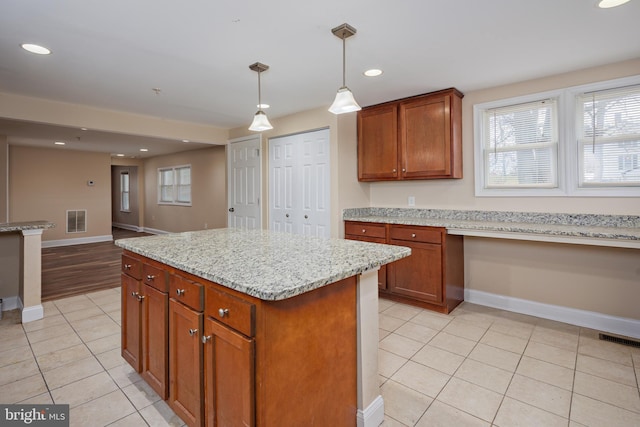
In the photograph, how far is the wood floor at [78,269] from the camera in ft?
13.6

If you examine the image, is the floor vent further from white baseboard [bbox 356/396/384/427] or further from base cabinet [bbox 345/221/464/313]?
white baseboard [bbox 356/396/384/427]

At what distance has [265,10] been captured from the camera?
1.98 metres

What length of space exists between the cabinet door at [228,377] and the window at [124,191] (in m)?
10.6

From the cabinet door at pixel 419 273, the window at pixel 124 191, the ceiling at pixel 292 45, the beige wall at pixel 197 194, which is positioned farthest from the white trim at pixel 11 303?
the window at pixel 124 191

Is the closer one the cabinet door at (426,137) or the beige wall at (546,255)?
the beige wall at (546,255)

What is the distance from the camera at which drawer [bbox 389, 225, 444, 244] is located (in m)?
3.19

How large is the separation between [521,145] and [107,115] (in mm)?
4997

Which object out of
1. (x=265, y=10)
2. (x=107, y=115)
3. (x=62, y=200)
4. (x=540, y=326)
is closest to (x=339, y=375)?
(x=265, y=10)

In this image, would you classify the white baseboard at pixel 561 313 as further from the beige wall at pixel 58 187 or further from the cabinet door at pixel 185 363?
the beige wall at pixel 58 187

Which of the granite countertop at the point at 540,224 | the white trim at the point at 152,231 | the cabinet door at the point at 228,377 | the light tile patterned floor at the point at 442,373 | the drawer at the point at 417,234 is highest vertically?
the granite countertop at the point at 540,224

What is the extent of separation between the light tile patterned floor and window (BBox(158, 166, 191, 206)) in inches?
206

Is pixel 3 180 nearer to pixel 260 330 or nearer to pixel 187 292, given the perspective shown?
pixel 187 292

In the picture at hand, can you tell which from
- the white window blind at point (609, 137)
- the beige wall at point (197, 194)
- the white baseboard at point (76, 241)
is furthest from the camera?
the white baseboard at point (76, 241)

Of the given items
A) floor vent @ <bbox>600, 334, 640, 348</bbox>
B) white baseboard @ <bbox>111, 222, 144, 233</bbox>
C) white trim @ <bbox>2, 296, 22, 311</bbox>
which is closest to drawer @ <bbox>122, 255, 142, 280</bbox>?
white trim @ <bbox>2, 296, 22, 311</bbox>
